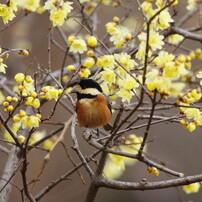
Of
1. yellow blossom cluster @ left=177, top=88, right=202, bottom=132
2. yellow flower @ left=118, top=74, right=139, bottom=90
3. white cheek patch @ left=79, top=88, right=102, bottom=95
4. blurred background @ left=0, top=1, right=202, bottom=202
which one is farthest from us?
blurred background @ left=0, top=1, right=202, bottom=202

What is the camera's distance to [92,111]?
10.2 feet

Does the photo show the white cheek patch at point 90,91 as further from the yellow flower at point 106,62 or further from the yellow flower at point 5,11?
the yellow flower at point 5,11

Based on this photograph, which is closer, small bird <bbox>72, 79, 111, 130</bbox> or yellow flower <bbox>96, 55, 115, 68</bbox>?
yellow flower <bbox>96, 55, 115, 68</bbox>

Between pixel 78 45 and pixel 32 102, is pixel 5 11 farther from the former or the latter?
pixel 32 102

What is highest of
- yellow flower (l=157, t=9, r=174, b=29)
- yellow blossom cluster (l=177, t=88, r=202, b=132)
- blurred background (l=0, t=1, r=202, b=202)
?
blurred background (l=0, t=1, r=202, b=202)

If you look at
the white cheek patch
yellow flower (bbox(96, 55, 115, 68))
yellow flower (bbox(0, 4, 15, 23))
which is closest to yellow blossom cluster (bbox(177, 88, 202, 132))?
yellow flower (bbox(96, 55, 115, 68))

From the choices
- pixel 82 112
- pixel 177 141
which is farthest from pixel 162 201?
pixel 82 112

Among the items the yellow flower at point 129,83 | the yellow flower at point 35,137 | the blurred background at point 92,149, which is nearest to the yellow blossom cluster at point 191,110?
the yellow flower at point 129,83

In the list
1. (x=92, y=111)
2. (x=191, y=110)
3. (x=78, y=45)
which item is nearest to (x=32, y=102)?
(x=78, y=45)

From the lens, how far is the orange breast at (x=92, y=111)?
310 cm

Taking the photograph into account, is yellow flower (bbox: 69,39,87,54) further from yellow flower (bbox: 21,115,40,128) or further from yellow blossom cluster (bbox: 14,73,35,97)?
yellow flower (bbox: 21,115,40,128)

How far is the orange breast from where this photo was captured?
310 centimetres

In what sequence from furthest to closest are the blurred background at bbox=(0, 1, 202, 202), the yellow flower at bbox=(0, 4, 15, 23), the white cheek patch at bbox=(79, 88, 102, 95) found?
the blurred background at bbox=(0, 1, 202, 202) → the white cheek patch at bbox=(79, 88, 102, 95) → the yellow flower at bbox=(0, 4, 15, 23)

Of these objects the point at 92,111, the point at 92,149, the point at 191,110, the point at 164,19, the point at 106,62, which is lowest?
the point at 191,110
